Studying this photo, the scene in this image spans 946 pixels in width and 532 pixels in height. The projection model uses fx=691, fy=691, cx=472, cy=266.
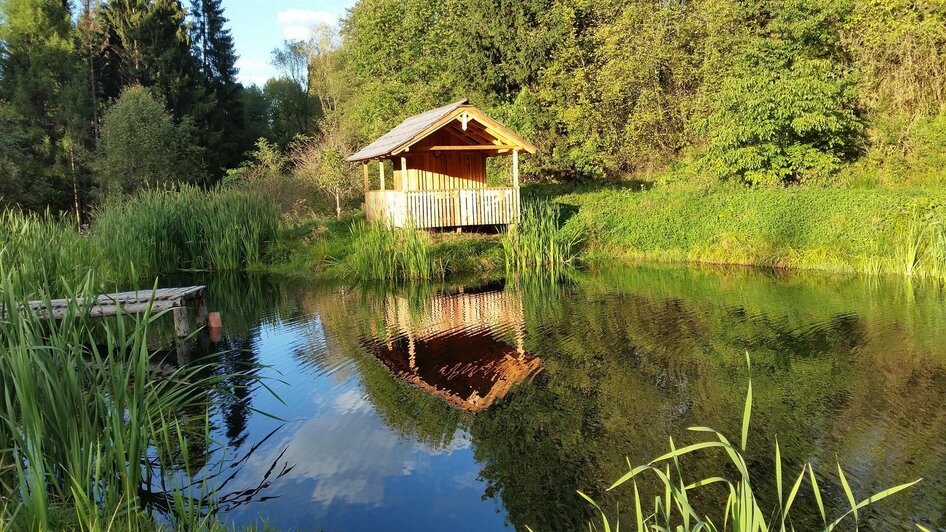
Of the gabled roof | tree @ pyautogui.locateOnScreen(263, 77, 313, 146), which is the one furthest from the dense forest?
the gabled roof

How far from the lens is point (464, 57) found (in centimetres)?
2902

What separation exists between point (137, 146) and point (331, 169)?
9.27 metres

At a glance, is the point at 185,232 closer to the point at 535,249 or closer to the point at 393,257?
the point at 393,257

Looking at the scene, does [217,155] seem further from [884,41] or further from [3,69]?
[884,41]

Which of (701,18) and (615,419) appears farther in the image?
(701,18)

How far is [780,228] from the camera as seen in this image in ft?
51.6

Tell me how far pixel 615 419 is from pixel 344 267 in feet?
35.4

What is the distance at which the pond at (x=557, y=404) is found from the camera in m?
4.97

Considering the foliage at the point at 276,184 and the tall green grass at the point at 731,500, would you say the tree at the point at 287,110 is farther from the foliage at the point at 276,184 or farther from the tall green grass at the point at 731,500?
the tall green grass at the point at 731,500

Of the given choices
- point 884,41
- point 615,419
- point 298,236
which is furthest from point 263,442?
point 884,41

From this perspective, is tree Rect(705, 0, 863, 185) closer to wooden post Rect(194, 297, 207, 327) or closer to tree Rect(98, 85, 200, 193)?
wooden post Rect(194, 297, 207, 327)

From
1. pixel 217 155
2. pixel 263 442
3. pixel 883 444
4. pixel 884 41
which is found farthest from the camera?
pixel 217 155

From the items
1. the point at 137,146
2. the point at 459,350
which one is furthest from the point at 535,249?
the point at 137,146

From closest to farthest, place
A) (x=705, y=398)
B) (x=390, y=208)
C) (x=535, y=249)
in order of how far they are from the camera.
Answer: (x=705, y=398), (x=535, y=249), (x=390, y=208)
